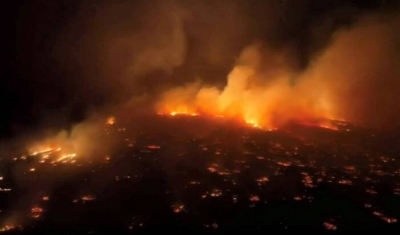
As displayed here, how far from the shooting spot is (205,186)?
22.5 metres

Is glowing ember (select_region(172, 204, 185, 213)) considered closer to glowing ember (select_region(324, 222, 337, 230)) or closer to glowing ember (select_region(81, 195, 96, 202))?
glowing ember (select_region(81, 195, 96, 202))

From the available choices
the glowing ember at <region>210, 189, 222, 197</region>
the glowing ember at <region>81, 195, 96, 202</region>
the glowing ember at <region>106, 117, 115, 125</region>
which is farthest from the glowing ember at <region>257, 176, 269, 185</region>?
the glowing ember at <region>106, 117, 115, 125</region>

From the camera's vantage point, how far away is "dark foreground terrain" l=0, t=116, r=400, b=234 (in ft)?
60.7

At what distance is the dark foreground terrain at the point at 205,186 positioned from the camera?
18.5 m

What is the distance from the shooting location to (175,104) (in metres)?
40.4

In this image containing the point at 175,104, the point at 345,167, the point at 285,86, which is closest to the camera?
the point at 345,167

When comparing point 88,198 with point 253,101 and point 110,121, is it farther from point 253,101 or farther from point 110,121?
point 253,101

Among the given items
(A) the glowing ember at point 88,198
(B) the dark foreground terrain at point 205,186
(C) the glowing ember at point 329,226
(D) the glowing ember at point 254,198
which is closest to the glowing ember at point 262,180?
(B) the dark foreground terrain at point 205,186

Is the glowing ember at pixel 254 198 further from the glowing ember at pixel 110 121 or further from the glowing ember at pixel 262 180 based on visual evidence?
the glowing ember at pixel 110 121

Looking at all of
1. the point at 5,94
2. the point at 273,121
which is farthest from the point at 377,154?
the point at 5,94

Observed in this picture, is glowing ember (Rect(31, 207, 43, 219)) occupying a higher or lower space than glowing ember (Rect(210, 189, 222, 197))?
lower

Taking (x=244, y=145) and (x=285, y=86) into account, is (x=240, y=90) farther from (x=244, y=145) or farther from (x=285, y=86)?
(x=244, y=145)

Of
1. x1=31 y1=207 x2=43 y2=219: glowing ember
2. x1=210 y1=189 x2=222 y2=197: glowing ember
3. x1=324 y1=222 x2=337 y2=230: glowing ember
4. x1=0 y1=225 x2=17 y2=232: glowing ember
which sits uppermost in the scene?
x1=210 y1=189 x2=222 y2=197: glowing ember

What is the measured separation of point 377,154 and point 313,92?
16.7m
